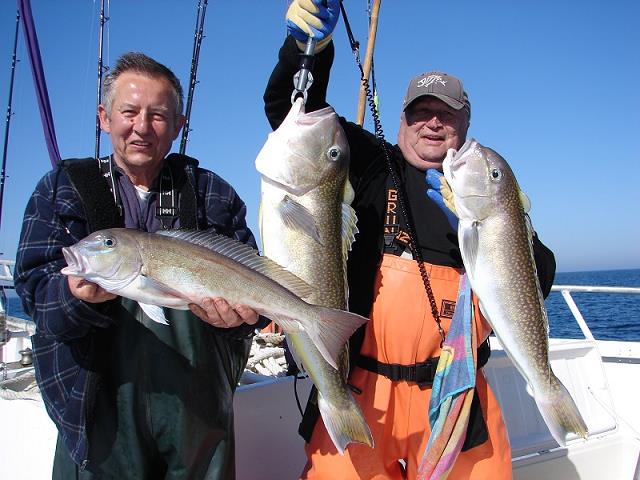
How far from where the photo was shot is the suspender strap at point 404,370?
9.83ft

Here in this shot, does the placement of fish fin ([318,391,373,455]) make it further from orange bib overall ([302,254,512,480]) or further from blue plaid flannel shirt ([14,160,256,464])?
blue plaid flannel shirt ([14,160,256,464])

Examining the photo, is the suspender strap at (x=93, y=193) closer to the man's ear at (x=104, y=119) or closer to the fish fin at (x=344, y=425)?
the man's ear at (x=104, y=119)

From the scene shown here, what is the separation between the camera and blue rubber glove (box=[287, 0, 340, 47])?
8.92 ft

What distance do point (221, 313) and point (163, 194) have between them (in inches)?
28.6

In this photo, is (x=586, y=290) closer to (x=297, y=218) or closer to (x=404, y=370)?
(x=404, y=370)

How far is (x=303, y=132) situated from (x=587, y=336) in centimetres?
436

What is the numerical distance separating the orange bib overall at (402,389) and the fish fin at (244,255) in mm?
675

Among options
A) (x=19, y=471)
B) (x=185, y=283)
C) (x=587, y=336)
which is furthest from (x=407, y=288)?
(x=587, y=336)

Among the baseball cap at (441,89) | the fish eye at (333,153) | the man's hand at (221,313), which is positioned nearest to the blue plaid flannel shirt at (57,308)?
the man's hand at (221,313)

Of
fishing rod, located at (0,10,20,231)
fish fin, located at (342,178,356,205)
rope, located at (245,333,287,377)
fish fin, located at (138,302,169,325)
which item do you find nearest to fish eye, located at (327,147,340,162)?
fish fin, located at (342,178,356,205)

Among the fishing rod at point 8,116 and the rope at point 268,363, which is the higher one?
the fishing rod at point 8,116

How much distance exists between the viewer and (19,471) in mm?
3373

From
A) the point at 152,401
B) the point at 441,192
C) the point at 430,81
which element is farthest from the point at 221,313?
the point at 430,81

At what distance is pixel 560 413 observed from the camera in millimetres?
2855
